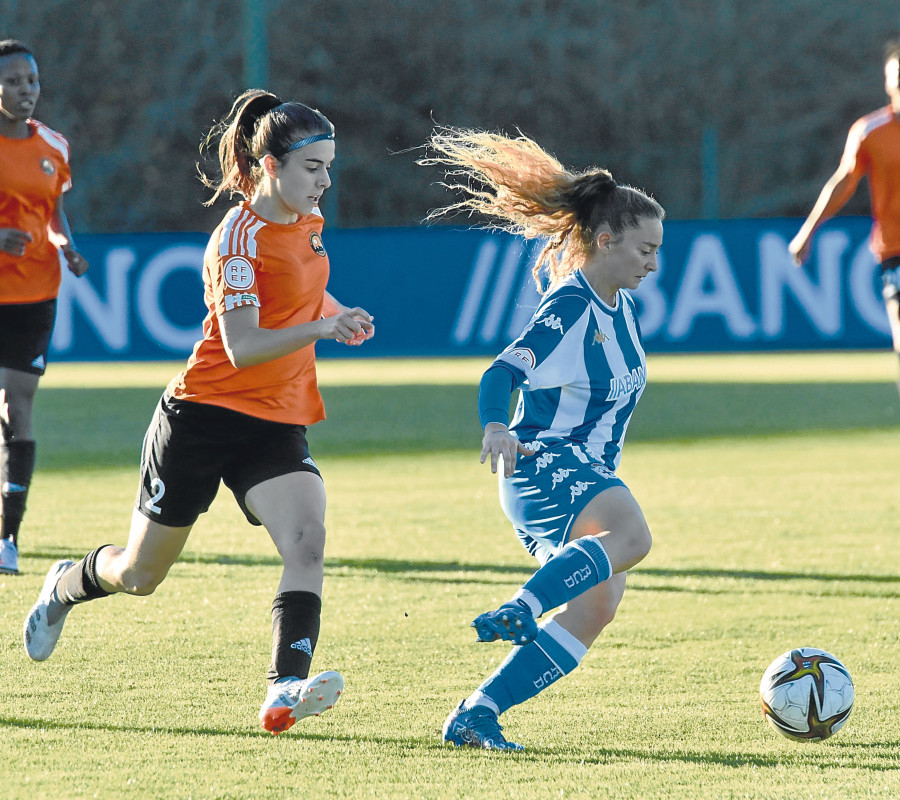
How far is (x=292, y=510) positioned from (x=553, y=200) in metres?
1.22

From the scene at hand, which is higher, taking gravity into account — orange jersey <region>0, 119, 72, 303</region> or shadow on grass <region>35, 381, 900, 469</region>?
orange jersey <region>0, 119, 72, 303</region>

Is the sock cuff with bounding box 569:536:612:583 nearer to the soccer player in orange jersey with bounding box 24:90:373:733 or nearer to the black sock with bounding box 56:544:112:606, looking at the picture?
the soccer player in orange jersey with bounding box 24:90:373:733

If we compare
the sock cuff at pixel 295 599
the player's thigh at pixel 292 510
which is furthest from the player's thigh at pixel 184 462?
the sock cuff at pixel 295 599

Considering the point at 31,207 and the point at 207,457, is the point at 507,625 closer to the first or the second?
the point at 207,457

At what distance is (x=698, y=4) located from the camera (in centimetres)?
3609

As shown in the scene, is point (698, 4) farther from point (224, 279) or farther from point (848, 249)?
point (224, 279)

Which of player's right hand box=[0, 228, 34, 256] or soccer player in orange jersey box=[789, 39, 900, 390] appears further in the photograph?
soccer player in orange jersey box=[789, 39, 900, 390]

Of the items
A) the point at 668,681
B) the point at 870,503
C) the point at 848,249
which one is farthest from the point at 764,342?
the point at 668,681

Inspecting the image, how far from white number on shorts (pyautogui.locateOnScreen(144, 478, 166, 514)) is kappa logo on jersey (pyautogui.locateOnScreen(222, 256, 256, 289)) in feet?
2.08

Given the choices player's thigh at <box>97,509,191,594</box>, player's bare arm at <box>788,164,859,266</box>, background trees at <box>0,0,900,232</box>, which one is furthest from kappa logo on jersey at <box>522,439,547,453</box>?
background trees at <box>0,0,900,232</box>

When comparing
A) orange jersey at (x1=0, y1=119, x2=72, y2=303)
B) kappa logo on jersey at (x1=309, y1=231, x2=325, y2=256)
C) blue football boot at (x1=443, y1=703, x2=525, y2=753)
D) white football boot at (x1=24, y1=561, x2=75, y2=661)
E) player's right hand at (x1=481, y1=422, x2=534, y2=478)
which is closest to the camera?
player's right hand at (x1=481, y1=422, x2=534, y2=478)

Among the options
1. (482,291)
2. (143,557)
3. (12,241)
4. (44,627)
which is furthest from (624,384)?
(482,291)

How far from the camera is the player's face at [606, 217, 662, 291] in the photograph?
14.9ft

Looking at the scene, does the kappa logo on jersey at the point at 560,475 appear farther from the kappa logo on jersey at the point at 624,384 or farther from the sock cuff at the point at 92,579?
the sock cuff at the point at 92,579
